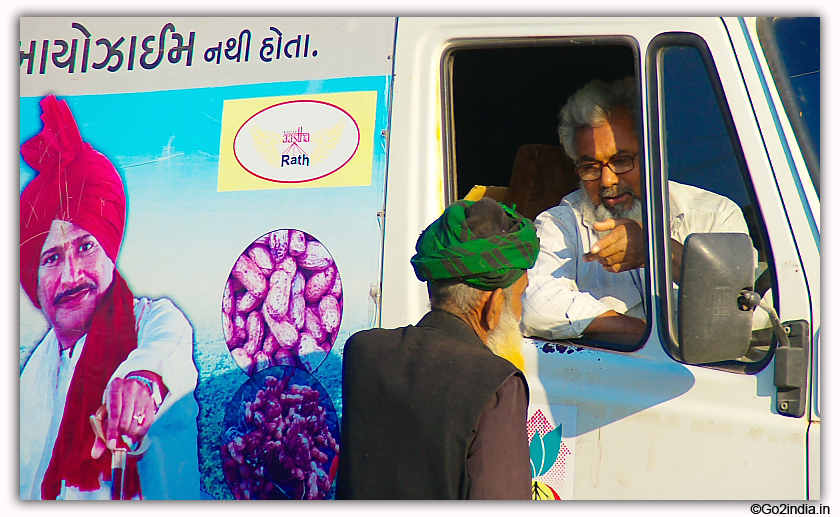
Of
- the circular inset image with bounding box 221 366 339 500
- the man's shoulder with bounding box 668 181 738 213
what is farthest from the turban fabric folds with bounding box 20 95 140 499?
the man's shoulder with bounding box 668 181 738 213

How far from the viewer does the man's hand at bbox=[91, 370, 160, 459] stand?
88.9 inches

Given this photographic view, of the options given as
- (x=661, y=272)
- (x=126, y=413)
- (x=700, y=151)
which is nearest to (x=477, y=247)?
(x=661, y=272)

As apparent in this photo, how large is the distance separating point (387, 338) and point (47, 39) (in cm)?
169

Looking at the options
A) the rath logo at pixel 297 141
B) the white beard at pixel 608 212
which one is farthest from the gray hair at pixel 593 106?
the rath logo at pixel 297 141

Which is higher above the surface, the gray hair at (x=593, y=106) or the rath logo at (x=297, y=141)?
the gray hair at (x=593, y=106)

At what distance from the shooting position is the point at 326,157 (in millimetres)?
2260

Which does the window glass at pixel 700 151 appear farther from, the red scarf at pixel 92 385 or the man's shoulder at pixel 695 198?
the red scarf at pixel 92 385

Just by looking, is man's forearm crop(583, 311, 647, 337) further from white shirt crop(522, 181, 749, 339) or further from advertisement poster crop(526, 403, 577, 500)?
advertisement poster crop(526, 403, 577, 500)

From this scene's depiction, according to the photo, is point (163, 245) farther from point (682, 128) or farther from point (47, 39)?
point (682, 128)

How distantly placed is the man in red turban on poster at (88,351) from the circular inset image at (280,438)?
0.47 feet

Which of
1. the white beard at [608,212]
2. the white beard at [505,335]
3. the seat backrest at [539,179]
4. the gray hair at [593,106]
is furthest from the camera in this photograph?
the seat backrest at [539,179]

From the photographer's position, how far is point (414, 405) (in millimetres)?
1591

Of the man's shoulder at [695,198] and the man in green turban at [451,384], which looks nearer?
the man in green turban at [451,384]

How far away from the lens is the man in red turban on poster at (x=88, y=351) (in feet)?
7.40
